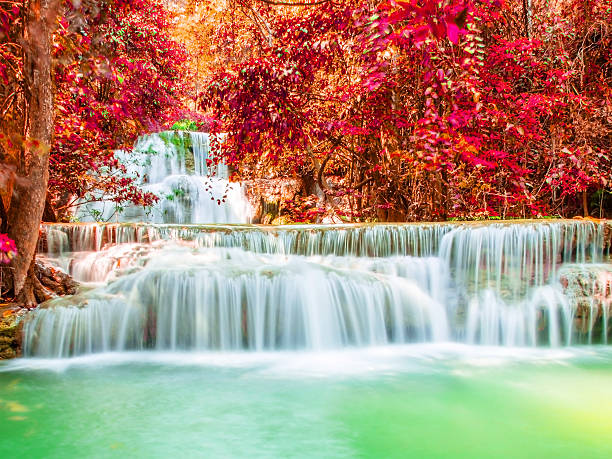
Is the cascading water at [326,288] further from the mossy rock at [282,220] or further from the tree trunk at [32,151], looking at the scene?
the mossy rock at [282,220]

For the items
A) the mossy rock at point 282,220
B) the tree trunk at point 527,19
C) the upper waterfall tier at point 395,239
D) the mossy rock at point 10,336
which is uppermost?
the tree trunk at point 527,19

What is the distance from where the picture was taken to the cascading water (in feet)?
17.6

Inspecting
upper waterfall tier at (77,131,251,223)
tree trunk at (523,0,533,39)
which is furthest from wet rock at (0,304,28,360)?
tree trunk at (523,0,533,39)

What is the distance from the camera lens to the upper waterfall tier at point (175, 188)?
469 inches

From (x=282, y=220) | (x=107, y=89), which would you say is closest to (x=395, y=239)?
(x=282, y=220)

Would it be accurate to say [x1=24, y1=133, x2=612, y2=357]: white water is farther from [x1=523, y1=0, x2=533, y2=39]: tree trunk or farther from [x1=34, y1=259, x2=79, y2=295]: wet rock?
[x1=523, y1=0, x2=533, y2=39]: tree trunk

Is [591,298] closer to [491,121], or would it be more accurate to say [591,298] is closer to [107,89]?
[491,121]

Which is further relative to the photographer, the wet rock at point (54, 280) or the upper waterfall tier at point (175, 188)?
the upper waterfall tier at point (175, 188)

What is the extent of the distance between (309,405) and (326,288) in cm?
213

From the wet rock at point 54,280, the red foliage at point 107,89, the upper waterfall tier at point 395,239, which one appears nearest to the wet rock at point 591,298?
the upper waterfall tier at point 395,239

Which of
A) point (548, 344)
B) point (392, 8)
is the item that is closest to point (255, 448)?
point (392, 8)

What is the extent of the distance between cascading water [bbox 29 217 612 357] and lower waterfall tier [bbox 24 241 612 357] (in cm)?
1

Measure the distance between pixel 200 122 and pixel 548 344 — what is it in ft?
54.5

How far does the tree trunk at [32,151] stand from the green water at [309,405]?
1.08 metres
